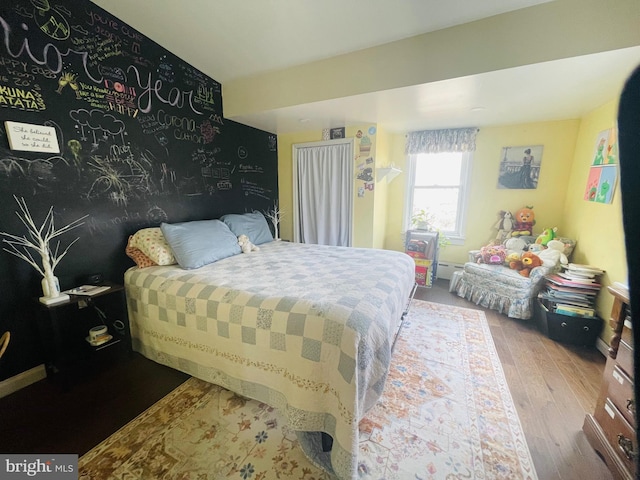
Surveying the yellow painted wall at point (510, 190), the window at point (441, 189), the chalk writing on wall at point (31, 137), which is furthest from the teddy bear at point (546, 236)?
the chalk writing on wall at point (31, 137)

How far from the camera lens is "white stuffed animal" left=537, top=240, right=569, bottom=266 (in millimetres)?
2613

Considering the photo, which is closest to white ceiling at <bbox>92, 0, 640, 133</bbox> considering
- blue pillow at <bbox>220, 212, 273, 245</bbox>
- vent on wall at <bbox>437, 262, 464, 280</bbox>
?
blue pillow at <bbox>220, 212, 273, 245</bbox>

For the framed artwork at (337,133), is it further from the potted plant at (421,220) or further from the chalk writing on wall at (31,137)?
the chalk writing on wall at (31,137)

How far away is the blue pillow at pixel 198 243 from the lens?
6.90 ft

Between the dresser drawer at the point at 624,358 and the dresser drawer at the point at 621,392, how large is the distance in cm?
2

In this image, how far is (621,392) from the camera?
125 cm

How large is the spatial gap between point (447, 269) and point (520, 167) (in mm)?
1598

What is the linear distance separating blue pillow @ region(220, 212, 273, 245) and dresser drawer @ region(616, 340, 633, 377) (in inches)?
112

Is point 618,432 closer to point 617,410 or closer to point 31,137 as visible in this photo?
point 617,410

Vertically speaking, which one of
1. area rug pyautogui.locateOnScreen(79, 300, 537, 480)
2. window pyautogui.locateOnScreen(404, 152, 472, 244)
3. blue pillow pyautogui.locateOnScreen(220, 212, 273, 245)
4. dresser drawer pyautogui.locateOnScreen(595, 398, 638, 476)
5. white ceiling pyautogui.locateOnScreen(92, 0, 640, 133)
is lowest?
area rug pyautogui.locateOnScreen(79, 300, 537, 480)

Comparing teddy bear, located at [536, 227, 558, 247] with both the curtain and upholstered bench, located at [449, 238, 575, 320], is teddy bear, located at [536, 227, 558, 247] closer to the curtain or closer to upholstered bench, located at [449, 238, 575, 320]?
upholstered bench, located at [449, 238, 575, 320]

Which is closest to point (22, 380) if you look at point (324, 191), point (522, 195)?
point (324, 191)

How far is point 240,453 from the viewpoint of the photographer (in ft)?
4.38

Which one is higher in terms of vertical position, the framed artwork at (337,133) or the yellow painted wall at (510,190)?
the framed artwork at (337,133)
